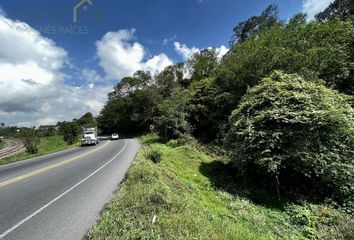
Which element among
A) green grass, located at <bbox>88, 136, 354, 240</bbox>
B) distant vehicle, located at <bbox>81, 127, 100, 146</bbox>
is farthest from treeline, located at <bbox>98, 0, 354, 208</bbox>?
distant vehicle, located at <bbox>81, 127, 100, 146</bbox>

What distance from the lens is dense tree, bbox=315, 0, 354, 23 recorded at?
34.3 m

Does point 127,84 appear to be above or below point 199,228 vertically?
above

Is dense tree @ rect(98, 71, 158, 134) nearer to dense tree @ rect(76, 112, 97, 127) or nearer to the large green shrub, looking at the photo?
dense tree @ rect(76, 112, 97, 127)

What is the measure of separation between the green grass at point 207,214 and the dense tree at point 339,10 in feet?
117

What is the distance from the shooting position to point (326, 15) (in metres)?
39.5

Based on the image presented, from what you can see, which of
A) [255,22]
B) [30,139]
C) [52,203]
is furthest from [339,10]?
[30,139]

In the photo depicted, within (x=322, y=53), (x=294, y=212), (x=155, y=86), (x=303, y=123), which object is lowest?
(x=294, y=212)

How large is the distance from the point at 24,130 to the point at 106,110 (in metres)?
42.9

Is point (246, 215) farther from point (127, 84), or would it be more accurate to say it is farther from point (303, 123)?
point (127, 84)

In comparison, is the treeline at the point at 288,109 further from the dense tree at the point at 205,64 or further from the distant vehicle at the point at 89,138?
the dense tree at the point at 205,64

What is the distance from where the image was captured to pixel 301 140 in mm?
9789

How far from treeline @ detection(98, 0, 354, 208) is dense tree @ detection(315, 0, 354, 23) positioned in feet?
0.60

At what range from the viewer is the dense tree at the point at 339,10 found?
113 ft

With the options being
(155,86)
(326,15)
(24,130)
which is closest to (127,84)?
(155,86)
